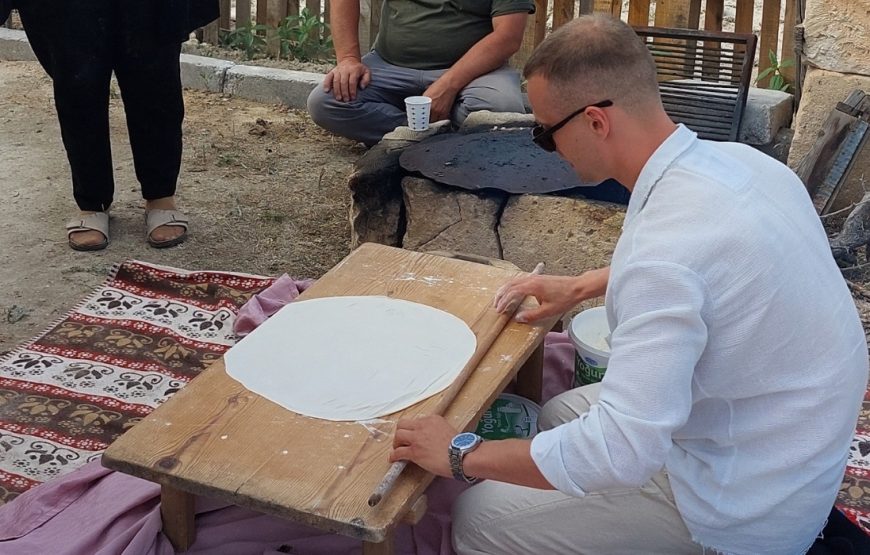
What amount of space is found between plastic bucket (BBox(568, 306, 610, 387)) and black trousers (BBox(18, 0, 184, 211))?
2006 mm

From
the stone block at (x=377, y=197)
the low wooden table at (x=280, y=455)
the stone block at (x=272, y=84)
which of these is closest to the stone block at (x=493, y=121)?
the stone block at (x=377, y=197)

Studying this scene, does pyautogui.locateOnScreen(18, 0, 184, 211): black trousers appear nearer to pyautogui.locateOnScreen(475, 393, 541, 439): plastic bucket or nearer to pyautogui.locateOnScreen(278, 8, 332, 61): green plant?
pyautogui.locateOnScreen(475, 393, 541, 439): plastic bucket

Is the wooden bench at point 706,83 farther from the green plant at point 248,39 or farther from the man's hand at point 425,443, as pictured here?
the green plant at point 248,39

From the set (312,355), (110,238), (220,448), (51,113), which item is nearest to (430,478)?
(220,448)

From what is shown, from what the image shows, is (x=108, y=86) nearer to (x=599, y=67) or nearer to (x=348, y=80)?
(x=348, y=80)

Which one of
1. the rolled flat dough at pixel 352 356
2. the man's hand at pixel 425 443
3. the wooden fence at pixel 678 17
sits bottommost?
the rolled flat dough at pixel 352 356

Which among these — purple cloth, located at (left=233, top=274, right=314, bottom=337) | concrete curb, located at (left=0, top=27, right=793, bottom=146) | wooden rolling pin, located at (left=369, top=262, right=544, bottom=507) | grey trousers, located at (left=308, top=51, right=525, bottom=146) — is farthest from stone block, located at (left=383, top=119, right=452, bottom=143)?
concrete curb, located at (left=0, top=27, right=793, bottom=146)

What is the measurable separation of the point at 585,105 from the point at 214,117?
14.3ft

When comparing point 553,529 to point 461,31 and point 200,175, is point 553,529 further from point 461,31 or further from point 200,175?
point 200,175

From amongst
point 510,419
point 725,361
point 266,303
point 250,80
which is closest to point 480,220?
point 266,303

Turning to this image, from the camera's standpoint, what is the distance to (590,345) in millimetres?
2727

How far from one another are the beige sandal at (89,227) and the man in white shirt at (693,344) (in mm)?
2582

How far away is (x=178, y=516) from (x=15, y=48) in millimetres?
5457

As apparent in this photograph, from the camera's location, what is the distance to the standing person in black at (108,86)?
12.2ft
